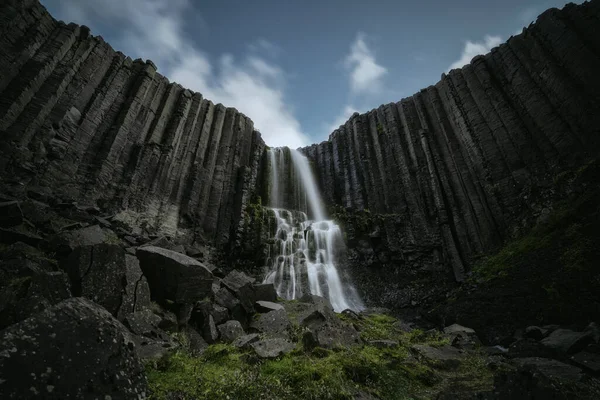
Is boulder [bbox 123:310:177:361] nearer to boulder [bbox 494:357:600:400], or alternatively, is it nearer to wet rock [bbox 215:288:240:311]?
wet rock [bbox 215:288:240:311]

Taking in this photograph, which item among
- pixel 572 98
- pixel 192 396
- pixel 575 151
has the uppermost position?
pixel 572 98

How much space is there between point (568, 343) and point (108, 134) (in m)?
24.9

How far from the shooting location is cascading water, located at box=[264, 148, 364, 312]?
63.8 ft

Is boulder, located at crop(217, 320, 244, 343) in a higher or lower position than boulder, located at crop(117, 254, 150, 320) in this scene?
lower

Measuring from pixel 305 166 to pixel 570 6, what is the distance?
25216mm

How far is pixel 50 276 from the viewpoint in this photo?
16.4ft

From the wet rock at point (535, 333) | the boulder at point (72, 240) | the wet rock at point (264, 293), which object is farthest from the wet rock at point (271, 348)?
the wet rock at point (535, 333)

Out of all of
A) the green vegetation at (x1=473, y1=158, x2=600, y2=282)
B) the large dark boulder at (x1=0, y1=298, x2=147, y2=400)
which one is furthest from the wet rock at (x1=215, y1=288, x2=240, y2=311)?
the green vegetation at (x1=473, y1=158, x2=600, y2=282)

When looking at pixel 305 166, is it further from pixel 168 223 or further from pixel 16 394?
pixel 16 394

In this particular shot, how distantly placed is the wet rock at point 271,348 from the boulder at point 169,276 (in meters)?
2.64

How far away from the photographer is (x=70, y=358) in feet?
10.0

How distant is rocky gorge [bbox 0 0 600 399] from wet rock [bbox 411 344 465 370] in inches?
3.3

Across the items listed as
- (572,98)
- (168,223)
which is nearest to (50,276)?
(168,223)

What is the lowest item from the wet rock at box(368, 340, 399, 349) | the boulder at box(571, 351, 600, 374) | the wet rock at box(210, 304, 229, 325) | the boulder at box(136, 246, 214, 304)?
the boulder at box(571, 351, 600, 374)
